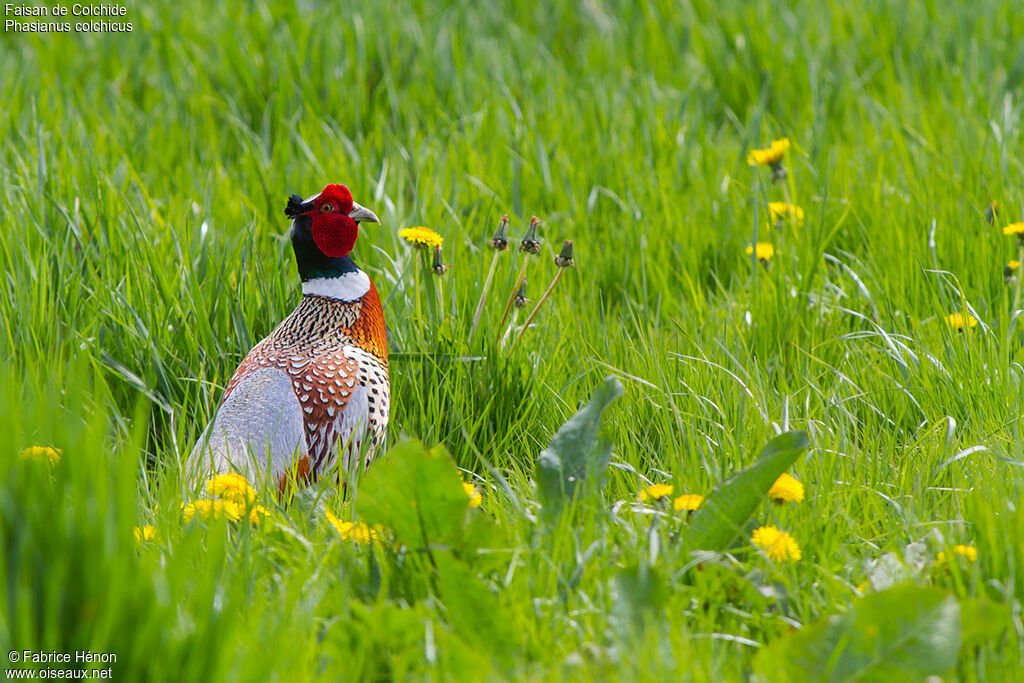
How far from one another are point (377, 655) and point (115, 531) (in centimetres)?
48

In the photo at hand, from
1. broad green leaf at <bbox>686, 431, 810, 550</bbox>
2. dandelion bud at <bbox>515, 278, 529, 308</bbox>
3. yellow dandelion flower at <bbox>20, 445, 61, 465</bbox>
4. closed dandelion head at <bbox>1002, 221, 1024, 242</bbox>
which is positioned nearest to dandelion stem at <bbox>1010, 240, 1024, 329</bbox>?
closed dandelion head at <bbox>1002, 221, 1024, 242</bbox>

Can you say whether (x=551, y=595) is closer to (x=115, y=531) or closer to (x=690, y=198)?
(x=115, y=531)

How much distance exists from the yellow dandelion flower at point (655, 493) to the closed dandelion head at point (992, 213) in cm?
171

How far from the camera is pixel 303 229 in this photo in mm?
2488

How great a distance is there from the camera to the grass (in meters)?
1.62

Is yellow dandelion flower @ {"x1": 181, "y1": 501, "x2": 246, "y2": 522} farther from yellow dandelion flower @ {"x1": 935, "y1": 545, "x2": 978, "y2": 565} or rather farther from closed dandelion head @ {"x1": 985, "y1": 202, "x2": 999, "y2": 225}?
closed dandelion head @ {"x1": 985, "y1": 202, "x2": 999, "y2": 225}

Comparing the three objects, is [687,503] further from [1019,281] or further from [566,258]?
[1019,281]

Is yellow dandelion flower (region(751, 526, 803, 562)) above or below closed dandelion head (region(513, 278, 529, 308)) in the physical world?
below

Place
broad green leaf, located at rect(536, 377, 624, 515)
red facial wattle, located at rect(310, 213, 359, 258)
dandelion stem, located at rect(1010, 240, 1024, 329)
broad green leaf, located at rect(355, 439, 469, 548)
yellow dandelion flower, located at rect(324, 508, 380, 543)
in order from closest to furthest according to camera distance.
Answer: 1. broad green leaf, located at rect(355, 439, 469, 548)
2. yellow dandelion flower, located at rect(324, 508, 380, 543)
3. broad green leaf, located at rect(536, 377, 624, 515)
4. red facial wattle, located at rect(310, 213, 359, 258)
5. dandelion stem, located at rect(1010, 240, 1024, 329)

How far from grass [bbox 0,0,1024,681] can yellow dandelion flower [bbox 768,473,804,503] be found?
1.8 inches

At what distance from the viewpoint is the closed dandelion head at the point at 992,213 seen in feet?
10.2

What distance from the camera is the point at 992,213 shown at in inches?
127

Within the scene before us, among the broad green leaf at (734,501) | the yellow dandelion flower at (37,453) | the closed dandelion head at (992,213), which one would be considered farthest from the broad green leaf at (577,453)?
the closed dandelion head at (992,213)

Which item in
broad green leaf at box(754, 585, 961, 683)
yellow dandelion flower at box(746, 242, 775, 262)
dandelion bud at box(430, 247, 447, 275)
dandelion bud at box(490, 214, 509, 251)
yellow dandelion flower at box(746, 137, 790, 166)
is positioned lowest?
broad green leaf at box(754, 585, 961, 683)
